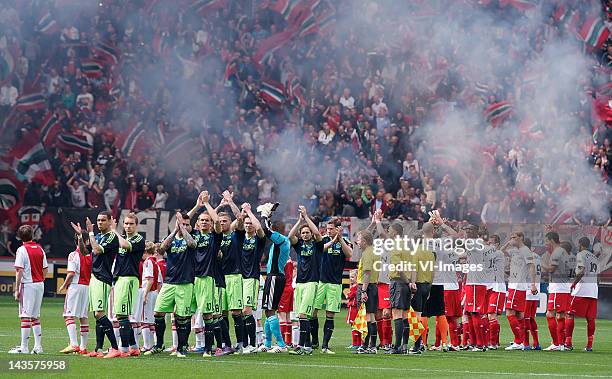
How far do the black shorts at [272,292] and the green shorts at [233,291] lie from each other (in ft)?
2.98

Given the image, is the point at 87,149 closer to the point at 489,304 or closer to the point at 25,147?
the point at 25,147

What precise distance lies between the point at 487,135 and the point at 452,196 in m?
3.45

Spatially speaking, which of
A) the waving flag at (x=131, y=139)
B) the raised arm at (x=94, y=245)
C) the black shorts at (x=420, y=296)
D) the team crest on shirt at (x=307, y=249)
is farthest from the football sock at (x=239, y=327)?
the waving flag at (x=131, y=139)

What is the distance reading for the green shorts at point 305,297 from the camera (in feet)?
66.9

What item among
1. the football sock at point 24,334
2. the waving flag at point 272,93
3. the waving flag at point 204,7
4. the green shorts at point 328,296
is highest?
the waving flag at point 204,7

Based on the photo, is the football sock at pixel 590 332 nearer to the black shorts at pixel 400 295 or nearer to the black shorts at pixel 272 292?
the black shorts at pixel 400 295

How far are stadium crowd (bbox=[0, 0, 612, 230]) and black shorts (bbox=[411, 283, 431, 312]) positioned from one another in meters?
11.6

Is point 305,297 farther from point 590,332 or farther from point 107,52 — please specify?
point 107,52

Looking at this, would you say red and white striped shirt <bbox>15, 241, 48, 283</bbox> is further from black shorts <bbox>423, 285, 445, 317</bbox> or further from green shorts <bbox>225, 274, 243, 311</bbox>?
black shorts <bbox>423, 285, 445, 317</bbox>

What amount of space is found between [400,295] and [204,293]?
3328mm

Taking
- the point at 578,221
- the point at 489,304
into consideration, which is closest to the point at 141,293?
the point at 489,304

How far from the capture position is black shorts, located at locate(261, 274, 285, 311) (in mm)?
20984

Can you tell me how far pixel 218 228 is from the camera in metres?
19.5

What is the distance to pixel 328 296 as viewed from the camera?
20.7 meters
